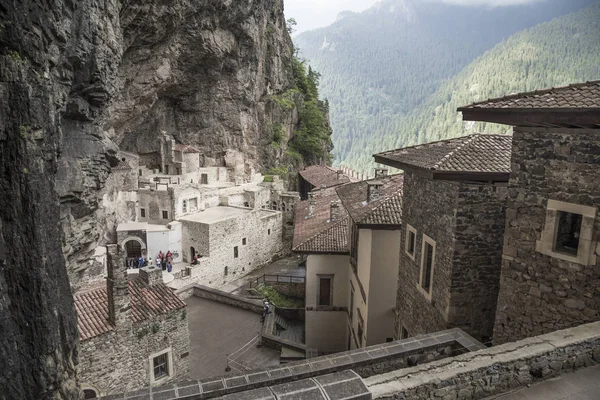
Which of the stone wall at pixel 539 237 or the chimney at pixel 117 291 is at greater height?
the stone wall at pixel 539 237

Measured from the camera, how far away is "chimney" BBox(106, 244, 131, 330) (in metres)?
11.8

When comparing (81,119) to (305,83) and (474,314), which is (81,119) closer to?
(474,314)

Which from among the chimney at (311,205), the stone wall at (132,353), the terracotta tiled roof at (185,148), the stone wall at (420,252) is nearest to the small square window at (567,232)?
the stone wall at (420,252)

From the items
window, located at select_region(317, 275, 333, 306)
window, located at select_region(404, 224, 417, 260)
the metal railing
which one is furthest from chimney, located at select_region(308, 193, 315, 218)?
window, located at select_region(404, 224, 417, 260)

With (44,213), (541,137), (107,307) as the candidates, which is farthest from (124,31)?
(541,137)

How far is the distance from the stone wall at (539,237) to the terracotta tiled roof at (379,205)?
5545 millimetres

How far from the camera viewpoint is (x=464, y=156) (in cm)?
847

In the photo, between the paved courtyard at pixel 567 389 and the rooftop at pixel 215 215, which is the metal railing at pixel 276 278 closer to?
the rooftop at pixel 215 215

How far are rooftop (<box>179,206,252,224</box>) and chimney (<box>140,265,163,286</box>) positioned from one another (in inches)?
540

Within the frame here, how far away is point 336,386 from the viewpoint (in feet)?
14.1

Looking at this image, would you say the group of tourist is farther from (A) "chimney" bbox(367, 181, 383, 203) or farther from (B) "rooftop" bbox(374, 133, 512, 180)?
(B) "rooftop" bbox(374, 133, 512, 180)

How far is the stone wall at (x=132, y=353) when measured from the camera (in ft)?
37.7

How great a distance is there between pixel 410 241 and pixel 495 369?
19.6 ft

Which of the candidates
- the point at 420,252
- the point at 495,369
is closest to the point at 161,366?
the point at 420,252
